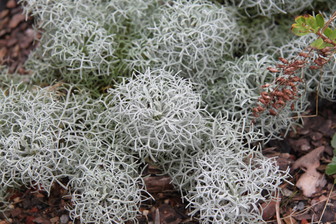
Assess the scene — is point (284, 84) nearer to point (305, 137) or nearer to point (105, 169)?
point (305, 137)

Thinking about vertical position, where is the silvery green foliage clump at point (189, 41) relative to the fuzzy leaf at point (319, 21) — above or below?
below

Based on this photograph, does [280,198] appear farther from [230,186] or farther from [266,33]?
[266,33]

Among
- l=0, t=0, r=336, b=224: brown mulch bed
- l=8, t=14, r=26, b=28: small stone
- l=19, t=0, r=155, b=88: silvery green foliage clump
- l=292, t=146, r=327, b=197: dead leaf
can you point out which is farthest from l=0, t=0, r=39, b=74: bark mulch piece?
l=292, t=146, r=327, b=197: dead leaf

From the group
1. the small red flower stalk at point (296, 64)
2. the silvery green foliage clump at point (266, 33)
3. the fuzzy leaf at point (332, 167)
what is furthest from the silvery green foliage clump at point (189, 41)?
the fuzzy leaf at point (332, 167)

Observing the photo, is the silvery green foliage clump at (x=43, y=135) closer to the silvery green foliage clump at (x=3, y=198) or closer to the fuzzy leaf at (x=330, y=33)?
the silvery green foliage clump at (x=3, y=198)

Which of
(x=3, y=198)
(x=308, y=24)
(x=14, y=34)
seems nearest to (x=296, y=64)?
(x=308, y=24)

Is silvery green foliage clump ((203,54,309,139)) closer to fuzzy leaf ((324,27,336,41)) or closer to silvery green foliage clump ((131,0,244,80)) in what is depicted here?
silvery green foliage clump ((131,0,244,80))
